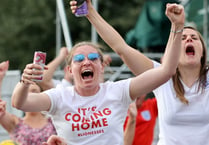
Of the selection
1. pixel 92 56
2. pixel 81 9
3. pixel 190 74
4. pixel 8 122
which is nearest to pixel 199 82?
pixel 190 74

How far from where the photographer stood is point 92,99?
14.1 ft

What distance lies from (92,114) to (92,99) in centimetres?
13

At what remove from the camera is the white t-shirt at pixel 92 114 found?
418cm

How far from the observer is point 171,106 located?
4566mm

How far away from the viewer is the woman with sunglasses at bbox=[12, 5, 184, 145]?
405 centimetres

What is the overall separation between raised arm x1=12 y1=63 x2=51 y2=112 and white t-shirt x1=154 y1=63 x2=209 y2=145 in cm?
94

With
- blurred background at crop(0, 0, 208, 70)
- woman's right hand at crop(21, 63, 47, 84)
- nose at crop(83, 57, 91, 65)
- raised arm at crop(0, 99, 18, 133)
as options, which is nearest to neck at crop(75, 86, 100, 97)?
nose at crop(83, 57, 91, 65)

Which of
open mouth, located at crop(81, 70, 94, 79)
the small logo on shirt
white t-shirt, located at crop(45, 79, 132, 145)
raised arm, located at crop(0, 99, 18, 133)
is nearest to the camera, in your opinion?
white t-shirt, located at crop(45, 79, 132, 145)

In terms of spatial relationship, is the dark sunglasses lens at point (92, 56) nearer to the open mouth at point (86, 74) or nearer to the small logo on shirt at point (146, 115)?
the open mouth at point (86, 74)

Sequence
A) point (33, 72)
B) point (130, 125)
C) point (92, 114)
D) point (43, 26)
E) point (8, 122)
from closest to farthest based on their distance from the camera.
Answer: point (33, 72) < point (92, 114) < point (8, 122) < point (130, 125) < point (43, 26)

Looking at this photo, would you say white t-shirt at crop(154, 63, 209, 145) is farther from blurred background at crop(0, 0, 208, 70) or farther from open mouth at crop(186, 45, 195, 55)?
blurred background at crop(0, 0, 208, 70)

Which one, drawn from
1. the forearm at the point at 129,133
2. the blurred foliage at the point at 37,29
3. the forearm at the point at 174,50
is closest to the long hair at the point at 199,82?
the forearm at the point at 174,50

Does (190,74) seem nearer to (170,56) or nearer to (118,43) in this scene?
(118,43)

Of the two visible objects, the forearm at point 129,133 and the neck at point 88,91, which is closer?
the neck at point 88,91
